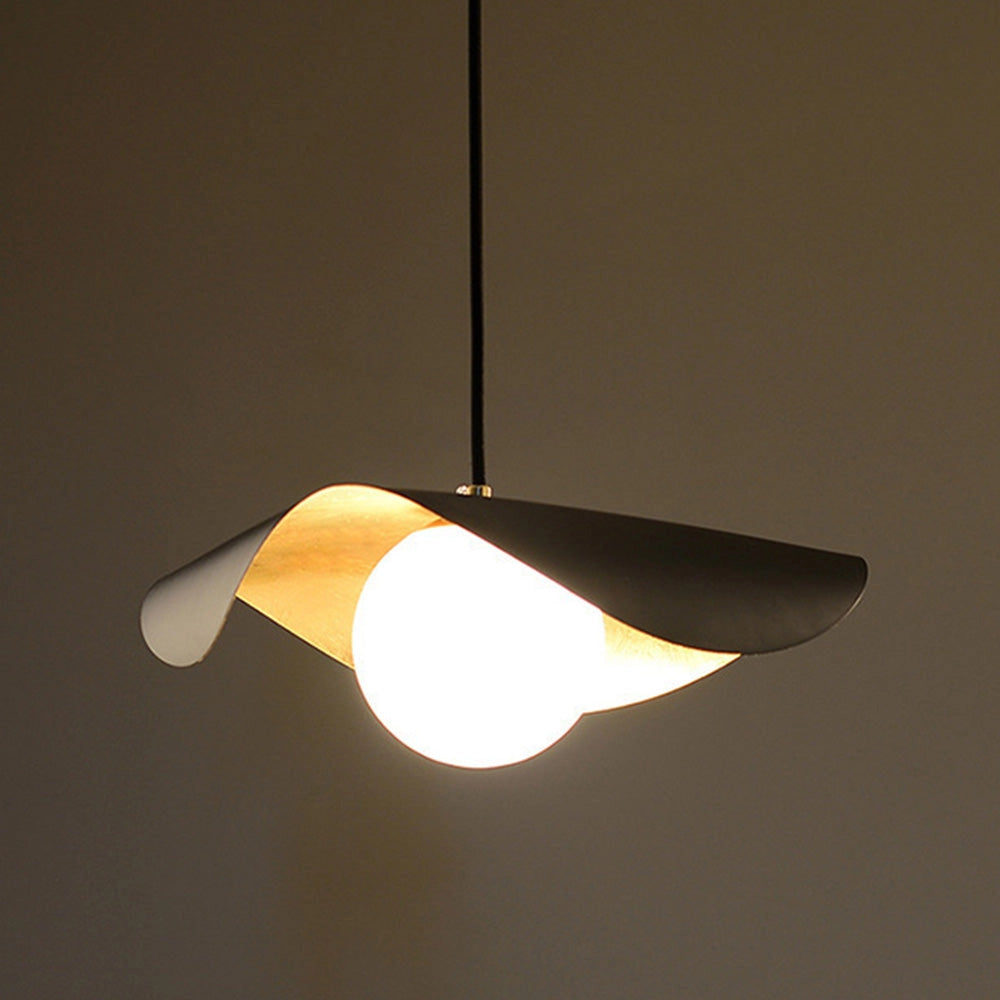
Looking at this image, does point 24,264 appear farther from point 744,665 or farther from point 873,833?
point 873,833

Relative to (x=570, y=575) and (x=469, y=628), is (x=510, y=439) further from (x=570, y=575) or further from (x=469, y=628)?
(x=570, y=575)

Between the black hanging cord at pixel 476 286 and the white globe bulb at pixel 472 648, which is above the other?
the black hanging cord at pixel 476 286

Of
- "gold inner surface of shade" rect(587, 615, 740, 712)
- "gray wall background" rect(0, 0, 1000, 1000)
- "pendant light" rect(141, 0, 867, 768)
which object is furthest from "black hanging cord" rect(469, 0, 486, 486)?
"gray wall background" rect(0, 0, 1000, 1000)

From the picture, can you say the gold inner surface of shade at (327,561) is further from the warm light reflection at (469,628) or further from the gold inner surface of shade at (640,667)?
the gold inner surface of shade at (640,667)

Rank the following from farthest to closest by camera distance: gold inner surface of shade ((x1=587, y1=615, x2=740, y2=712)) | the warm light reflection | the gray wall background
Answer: the gray wall background → gold inner surface of shade ((x1=587, y1=615, x2=740, y2=712)) → the warm light reflection

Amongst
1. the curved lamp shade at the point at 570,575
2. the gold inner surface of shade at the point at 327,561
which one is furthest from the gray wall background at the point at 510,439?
the curved lamp shade at the point at 570,575

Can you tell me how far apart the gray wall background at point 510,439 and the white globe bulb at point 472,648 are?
2.85 feet

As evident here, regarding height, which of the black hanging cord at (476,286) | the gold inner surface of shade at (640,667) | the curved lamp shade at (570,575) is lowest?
the gold inner surface of shade at (640,667)

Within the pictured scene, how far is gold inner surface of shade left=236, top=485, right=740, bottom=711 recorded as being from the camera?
734mm

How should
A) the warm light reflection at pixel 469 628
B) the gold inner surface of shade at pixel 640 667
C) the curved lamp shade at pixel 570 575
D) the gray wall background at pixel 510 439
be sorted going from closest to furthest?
the curved lamp shade at pixel 570 575 → the warm light reflection at pixel 469 628 → the gold inner surface of shade at pixel 640 667 → the gray wall background at pixel 510 439

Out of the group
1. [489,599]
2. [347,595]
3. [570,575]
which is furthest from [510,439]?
[570,575]

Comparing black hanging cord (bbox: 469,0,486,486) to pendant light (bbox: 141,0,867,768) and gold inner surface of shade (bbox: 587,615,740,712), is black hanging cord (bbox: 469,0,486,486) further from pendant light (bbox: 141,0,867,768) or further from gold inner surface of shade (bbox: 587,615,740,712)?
Answer: gold inner surface of shade (bbox: 587,615,740,712)

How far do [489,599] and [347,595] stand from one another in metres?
0.20

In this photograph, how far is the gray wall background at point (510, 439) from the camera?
149cm
